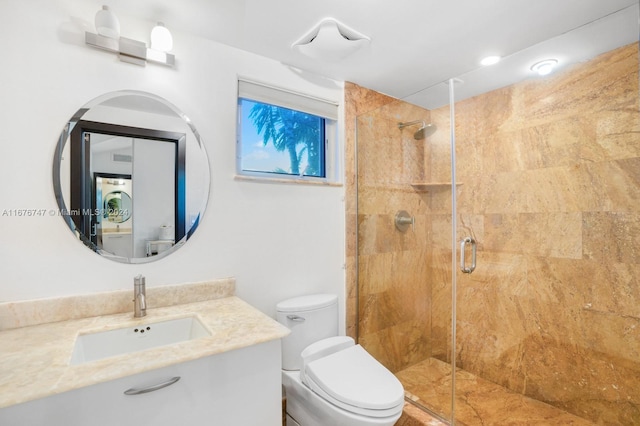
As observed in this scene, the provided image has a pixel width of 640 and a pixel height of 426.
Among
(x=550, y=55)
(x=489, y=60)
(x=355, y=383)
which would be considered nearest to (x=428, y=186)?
(x=489, y=60)

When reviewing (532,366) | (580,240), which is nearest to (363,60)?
(580,240)

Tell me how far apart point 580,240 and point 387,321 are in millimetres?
1361

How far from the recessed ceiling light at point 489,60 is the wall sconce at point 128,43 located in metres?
1.91

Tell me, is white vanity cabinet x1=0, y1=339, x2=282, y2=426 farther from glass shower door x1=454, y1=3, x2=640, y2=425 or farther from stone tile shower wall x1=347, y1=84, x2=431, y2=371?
glass shower door x1=454, y1=3, x2=640, y2=425

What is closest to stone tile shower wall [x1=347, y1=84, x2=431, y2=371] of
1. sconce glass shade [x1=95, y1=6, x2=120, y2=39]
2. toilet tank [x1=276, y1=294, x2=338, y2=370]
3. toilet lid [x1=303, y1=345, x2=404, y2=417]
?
toilet tank [x1=276, y1=294, x2=338, y2=370]

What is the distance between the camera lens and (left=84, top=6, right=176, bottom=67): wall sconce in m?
1.38

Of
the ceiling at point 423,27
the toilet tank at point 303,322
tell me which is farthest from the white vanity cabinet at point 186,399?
the ceiling at point 423,27

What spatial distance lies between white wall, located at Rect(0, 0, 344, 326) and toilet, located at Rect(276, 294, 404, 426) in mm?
216

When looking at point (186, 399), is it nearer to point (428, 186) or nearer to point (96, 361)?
point (96, 361)

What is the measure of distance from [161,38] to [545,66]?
2235 millimetres

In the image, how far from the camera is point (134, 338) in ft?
4.34

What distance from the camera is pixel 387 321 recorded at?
2344mm

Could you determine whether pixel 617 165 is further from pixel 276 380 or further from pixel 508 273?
pixel 276 380

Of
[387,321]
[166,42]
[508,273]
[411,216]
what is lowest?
[387,321]
